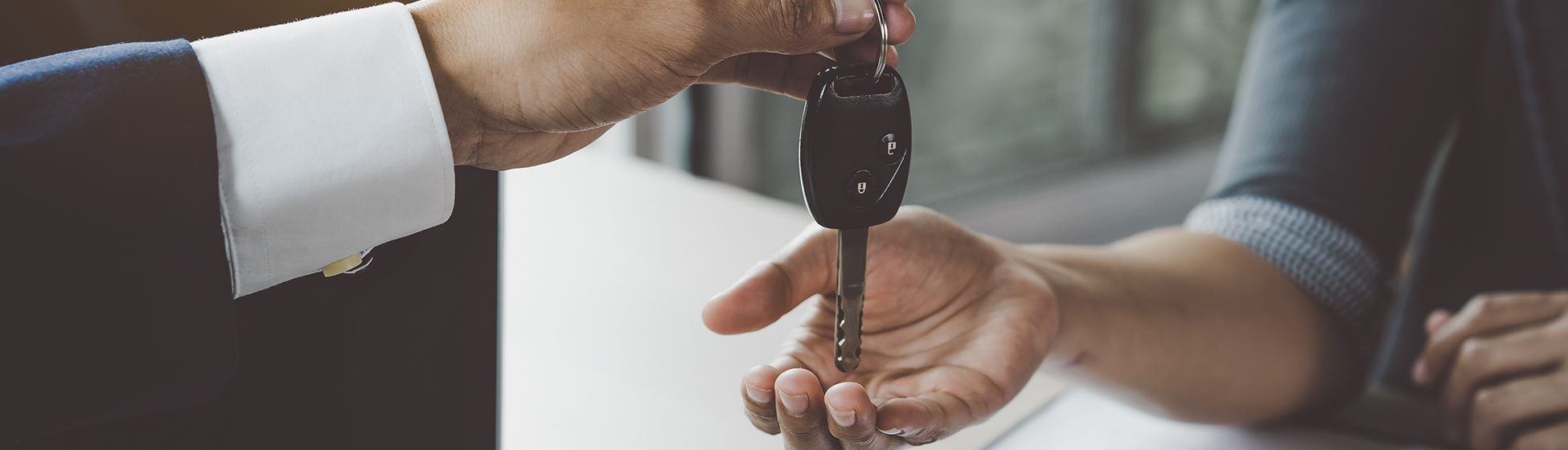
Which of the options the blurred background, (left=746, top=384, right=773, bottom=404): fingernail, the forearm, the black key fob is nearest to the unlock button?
the black key fob

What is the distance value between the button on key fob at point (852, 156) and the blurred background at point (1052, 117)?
1322mm

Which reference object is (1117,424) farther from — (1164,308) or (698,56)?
(698,56)

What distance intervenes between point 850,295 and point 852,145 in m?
0.08

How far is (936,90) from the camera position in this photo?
234 centimetres

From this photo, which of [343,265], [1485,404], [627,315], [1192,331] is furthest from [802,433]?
[1485,404]

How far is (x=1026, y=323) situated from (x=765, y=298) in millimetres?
163

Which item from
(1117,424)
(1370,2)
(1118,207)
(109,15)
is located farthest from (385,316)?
(1118,207)

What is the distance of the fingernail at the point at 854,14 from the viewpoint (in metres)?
0.42

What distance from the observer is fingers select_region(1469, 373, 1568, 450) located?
71 cm

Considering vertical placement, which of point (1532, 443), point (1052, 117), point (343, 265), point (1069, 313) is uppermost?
point (343, 265)

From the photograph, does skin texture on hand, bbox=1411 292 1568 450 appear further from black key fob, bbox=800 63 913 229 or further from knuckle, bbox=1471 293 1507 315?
black key fob, bbox=800 63 913 229

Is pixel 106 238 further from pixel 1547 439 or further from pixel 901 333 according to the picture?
pixel 1547 439

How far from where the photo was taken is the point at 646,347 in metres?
0.67

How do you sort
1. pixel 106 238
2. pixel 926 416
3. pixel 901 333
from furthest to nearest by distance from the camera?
pixel 901 333
pixel 926 416
pixel 106 238
